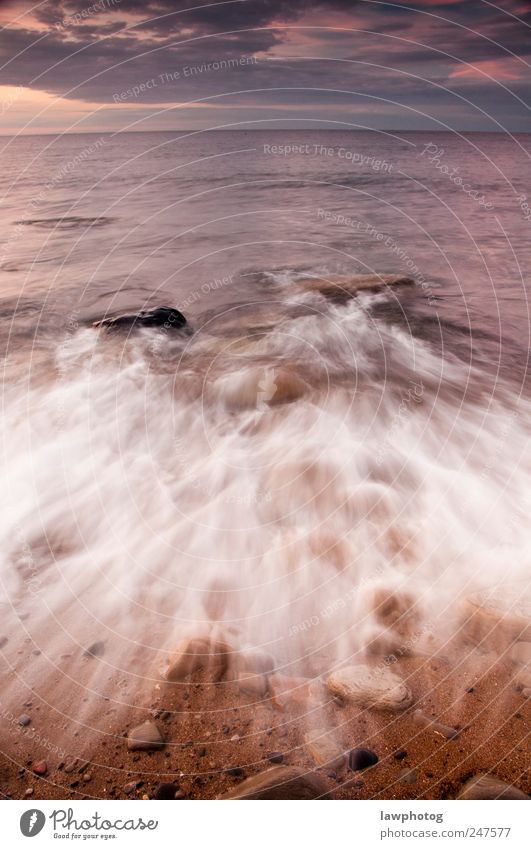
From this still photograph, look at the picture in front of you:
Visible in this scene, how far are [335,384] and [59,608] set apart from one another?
248 inches

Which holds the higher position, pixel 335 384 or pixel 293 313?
pixel 293 313

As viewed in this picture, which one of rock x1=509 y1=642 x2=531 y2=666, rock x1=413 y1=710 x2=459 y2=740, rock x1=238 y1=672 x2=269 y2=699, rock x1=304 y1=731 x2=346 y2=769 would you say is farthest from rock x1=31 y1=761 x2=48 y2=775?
rock x1=509 y1=642 x2=531 y2=666

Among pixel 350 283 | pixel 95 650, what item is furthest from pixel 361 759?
pixel 350 283

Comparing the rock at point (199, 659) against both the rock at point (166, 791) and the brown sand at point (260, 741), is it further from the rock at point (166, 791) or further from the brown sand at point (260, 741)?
the rock at point (166, 791)

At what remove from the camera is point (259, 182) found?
33.2 meters

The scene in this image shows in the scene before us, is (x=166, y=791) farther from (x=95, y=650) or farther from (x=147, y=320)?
(x=147, y=320)

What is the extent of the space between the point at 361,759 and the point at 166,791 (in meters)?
1.38

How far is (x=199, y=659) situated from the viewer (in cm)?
443

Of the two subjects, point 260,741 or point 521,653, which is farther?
point 521,653

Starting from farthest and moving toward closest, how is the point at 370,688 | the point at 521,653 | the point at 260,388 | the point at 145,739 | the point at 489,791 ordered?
the point at 260,388 < the point at 521,653 < the point at 370,688 < the point at 145,739 < the point at 489,791

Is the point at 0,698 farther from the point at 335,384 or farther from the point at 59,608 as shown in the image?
the point at 335,384

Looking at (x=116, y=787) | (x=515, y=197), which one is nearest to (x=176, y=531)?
(x=116, y=787)

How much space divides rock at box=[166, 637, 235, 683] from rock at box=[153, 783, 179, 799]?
0.82 meters
